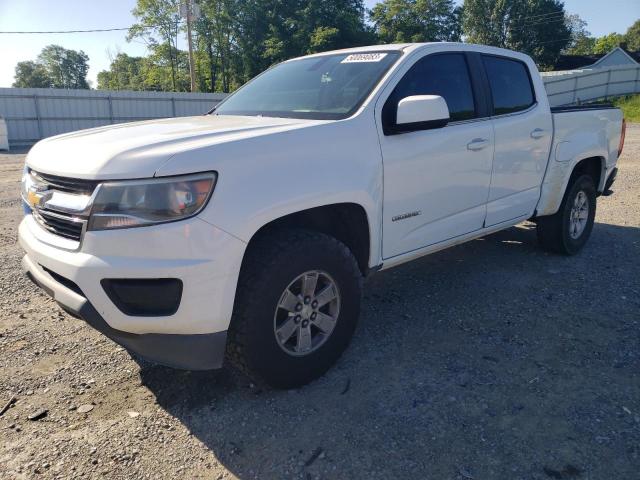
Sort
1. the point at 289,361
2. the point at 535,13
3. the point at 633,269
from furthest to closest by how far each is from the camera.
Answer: the point at 535,13
the point at 633,269
the point at 289,361

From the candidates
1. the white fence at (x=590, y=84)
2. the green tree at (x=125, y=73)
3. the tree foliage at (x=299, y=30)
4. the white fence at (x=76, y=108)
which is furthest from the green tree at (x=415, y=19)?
the green tree at (x=125, y=73)

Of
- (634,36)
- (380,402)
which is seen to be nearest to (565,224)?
(380,402)

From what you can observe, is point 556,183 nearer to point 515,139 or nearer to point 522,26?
point 515,139

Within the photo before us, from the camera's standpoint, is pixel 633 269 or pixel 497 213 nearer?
pixel 497 213

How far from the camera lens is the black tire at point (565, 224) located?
491 cm

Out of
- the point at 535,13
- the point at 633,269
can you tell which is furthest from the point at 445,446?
the point at 535,13

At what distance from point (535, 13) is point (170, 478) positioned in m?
65.0

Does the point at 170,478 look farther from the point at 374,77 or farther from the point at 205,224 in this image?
the point at 374,77

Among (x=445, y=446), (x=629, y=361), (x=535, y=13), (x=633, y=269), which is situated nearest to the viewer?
(x=445, y=446)

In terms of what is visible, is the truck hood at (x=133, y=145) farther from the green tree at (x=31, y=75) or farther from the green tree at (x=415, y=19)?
the green tree at (x=31, y=75)

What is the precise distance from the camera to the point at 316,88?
344 centimetres

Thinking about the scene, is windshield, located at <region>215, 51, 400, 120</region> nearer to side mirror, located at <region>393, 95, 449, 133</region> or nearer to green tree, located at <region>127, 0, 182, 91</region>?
side mirror, located at <region>393, 95, 449, 133</region>

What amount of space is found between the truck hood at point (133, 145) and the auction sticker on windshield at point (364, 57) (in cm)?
79

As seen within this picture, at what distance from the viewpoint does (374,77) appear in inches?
127
